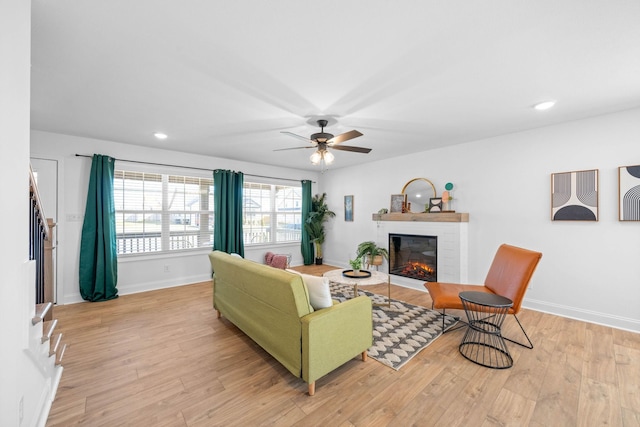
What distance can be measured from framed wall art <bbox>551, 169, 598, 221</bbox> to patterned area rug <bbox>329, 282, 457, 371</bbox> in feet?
6.53

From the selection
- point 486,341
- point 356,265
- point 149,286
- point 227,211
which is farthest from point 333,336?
point 149,286

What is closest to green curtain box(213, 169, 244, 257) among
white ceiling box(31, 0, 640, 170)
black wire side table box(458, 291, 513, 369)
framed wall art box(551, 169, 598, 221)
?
white ceiling box(31, 0, 640, 170)

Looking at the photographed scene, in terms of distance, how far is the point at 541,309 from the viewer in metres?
3.54

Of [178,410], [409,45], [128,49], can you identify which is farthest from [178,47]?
[178,410]

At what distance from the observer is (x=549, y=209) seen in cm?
347

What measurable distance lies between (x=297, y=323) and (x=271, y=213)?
440 centimetres

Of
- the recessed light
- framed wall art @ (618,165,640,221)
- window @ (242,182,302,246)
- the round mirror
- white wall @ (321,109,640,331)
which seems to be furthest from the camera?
window @ (242,182,302,246)

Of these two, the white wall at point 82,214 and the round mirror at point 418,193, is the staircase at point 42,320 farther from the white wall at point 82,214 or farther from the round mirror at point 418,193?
the round mirror at point 418,193

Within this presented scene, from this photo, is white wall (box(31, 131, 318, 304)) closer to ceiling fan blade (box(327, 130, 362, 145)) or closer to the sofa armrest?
ceiling fan blade (box(327, 130, 362, 145))

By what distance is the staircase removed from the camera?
5.21 feet

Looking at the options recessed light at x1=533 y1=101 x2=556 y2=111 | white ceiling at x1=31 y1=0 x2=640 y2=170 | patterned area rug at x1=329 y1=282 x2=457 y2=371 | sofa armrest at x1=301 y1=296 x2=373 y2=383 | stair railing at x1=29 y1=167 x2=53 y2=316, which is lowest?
patterned area rug at x1=329 y1=282 x2=457 y2=371

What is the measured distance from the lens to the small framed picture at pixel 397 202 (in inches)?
199

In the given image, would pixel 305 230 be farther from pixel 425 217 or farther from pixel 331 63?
pixel 331 63

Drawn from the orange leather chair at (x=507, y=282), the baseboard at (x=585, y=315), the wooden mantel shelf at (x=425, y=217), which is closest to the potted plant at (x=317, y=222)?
the wooden mantel shelf at (x=425, y=217)
